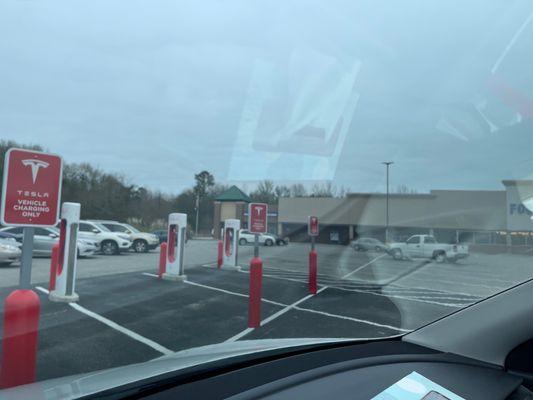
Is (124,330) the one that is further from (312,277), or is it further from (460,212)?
(460,212)

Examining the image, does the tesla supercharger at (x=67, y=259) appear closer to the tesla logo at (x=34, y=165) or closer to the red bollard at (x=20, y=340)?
the red bollard at (x=20, y=340)

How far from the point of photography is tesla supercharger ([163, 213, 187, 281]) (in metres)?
10.9

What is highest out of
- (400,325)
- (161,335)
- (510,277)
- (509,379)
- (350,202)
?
(350,202)

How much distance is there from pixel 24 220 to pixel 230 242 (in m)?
11.2

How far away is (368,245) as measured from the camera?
1321 cm

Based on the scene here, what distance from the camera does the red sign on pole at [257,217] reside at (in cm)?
837

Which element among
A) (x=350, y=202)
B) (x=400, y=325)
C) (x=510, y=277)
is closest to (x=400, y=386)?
(x=510, y=277)

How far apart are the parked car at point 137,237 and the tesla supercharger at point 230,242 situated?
783 cm

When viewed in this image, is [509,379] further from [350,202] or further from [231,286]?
[350,202]

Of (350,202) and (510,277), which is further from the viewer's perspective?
(350,202)

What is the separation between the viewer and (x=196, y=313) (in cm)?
667

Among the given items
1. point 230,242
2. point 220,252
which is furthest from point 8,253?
point 230,242

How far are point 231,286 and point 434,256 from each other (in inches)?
191

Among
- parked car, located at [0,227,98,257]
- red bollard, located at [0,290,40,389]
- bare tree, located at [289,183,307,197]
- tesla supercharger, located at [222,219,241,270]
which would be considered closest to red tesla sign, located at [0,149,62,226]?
red bollard, located at [0,290,40,389]
